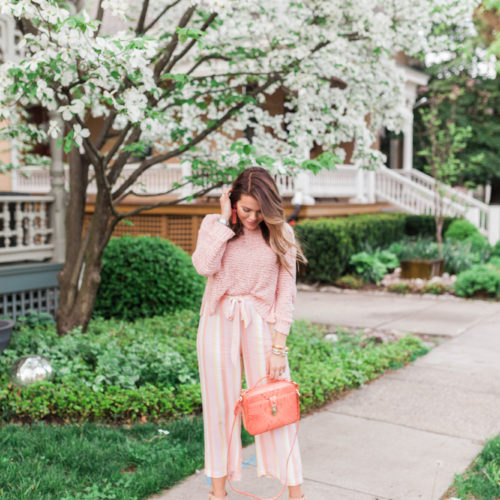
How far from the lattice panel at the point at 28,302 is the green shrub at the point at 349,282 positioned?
5.74 m

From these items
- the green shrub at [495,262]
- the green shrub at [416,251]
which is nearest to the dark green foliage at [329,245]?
the green shrub at [416,251]

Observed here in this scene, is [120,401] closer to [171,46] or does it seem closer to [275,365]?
[275,365]

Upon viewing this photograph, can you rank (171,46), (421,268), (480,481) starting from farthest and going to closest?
1. (421,268)
2. (171,46)
3. (480,481)

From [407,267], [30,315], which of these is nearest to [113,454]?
[30,315]

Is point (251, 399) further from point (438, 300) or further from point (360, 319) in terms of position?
point (438, 300)

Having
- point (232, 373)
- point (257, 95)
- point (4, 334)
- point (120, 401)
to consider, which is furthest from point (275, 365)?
point (257, 95)

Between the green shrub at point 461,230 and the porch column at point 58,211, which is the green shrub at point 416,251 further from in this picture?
the porch column at point 58,211

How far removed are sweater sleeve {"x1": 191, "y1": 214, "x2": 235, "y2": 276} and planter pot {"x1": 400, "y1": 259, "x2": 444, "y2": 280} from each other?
965 cm

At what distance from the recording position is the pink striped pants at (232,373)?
10.9 ft

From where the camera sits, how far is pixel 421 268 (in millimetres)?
12336

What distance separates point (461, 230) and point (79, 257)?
10.2 metres

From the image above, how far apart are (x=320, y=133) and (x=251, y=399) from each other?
4594 millimetres

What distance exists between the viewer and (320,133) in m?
7.24

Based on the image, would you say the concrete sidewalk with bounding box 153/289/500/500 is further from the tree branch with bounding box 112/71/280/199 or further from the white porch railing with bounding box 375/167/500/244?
the white porch railing with bounding box 375/167/500/244
